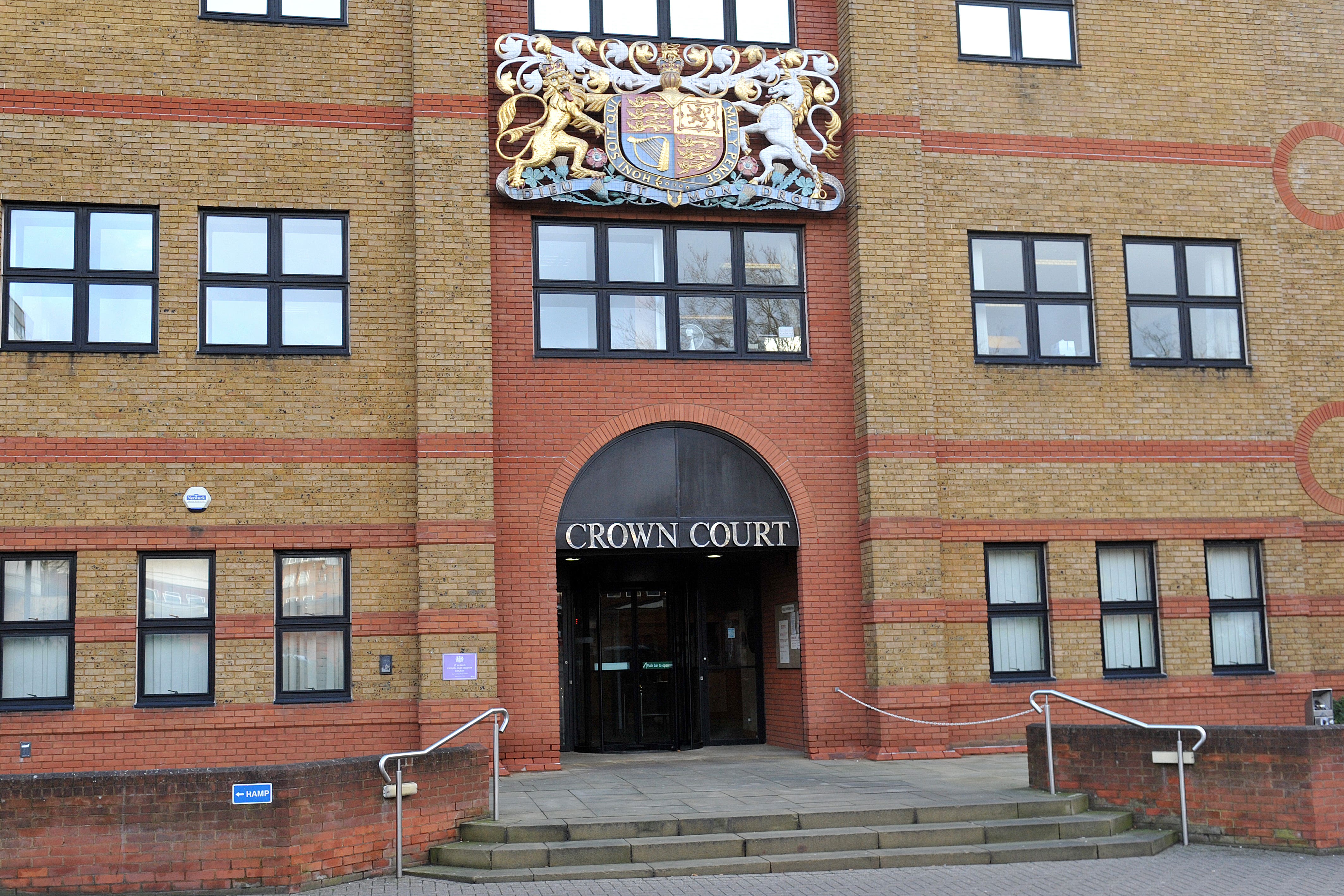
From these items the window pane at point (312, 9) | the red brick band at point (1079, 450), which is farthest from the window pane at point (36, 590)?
the red brick band at point (1079, 450)

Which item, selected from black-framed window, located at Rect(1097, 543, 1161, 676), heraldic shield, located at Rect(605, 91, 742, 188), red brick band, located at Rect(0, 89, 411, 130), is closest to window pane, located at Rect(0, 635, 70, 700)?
red brick band, located at Rect(0, 89, 411, 130)

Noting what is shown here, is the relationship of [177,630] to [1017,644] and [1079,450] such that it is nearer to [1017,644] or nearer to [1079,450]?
[1017,644]

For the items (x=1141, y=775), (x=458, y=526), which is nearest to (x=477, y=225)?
(x=458, y=526)

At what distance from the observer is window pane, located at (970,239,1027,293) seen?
16.5 m

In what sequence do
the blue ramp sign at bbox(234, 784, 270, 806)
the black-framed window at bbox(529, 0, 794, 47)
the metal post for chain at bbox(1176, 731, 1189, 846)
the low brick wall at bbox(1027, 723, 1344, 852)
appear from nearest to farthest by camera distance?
the blue ramp sign at bbox(234, 784, 270, 806)
the low brick wall at bbox(1027, 723, 1344, 852)
the metal post for chain at bbox(1176, 731, 1189, 846)
the black-framed window at bbox(529, 0, 794, 47)

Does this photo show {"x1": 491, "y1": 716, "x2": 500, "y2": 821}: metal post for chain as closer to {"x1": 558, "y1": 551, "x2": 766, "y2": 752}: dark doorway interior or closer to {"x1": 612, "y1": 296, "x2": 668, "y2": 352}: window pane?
{"x1": 558, "y1": 551, "x2": 766, "y2": 752}: dark doorway interior

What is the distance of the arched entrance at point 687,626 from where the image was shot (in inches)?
615

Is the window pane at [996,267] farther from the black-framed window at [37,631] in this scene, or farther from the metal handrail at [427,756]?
the black-framed window at [37,631]

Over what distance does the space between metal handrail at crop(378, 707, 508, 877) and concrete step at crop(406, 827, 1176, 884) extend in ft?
1.06

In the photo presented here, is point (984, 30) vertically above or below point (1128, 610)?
above

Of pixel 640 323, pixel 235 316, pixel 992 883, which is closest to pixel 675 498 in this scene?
pixel 640 323

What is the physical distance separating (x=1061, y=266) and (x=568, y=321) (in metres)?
6.50

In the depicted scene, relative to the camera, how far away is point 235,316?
48.0ft

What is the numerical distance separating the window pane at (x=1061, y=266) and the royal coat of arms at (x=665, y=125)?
2824 mm
